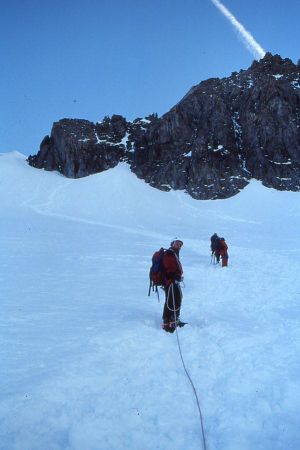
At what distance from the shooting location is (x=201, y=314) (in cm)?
966

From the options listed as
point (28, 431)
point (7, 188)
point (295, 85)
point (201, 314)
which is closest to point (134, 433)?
point (28, 431)

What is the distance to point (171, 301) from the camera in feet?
27.3

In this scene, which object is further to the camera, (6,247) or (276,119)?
(276,119)

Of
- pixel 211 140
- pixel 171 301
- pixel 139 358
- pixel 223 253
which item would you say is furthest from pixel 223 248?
pixel 211 140

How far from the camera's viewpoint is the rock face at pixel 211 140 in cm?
6794

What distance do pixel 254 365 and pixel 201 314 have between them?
136 inches

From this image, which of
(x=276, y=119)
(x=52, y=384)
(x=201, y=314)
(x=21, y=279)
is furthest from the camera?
(x=276, y=119)

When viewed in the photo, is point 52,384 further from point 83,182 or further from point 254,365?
point 83,182

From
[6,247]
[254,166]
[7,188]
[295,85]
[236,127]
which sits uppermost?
[295,85]

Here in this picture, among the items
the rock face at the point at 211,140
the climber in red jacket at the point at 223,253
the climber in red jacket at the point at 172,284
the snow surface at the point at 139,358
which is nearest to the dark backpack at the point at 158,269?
the climber in red jacket at the point at 172,284

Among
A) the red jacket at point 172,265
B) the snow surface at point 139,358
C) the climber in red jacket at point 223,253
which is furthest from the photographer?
the climber in red jacket at point 223,253

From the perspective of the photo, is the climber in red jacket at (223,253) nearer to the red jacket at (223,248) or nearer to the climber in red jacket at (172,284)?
the red jacket at (223,248)

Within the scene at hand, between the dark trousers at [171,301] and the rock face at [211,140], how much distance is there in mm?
57368

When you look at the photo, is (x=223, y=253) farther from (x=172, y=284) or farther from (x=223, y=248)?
(x=172, y=284)
